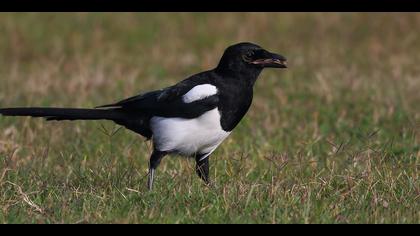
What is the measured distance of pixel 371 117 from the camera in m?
8.10

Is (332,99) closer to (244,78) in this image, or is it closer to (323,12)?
(244,78)

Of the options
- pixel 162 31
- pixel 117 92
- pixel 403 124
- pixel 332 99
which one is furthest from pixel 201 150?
pixel 162 31

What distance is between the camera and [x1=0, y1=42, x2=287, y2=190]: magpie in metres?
5.54

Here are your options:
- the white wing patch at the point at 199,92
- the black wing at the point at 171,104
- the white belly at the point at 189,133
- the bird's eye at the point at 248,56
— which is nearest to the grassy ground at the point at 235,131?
the white belly at the point at 189,133

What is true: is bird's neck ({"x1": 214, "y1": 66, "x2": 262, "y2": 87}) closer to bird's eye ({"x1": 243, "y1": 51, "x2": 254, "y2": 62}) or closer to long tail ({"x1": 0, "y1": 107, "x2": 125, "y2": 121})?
bird's eye ({"x1": 243, "y1": 51, "x2": 254, "y2": 62})

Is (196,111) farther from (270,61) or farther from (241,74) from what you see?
(270,61)

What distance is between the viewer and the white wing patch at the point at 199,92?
18.1 feet

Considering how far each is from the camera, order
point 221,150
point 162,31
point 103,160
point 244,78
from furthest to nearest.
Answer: point 162,31 → point 221,150 → point 103,160 → point 244,78

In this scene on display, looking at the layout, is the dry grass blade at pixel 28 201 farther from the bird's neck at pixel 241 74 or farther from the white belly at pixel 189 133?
the bird's neck at pixel 241 74

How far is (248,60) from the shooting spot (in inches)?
226

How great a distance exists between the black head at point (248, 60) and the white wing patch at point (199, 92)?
9.1 inches

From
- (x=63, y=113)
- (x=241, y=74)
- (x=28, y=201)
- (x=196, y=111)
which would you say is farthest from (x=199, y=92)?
(x=28, y=201)

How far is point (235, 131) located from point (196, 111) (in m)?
2.15
